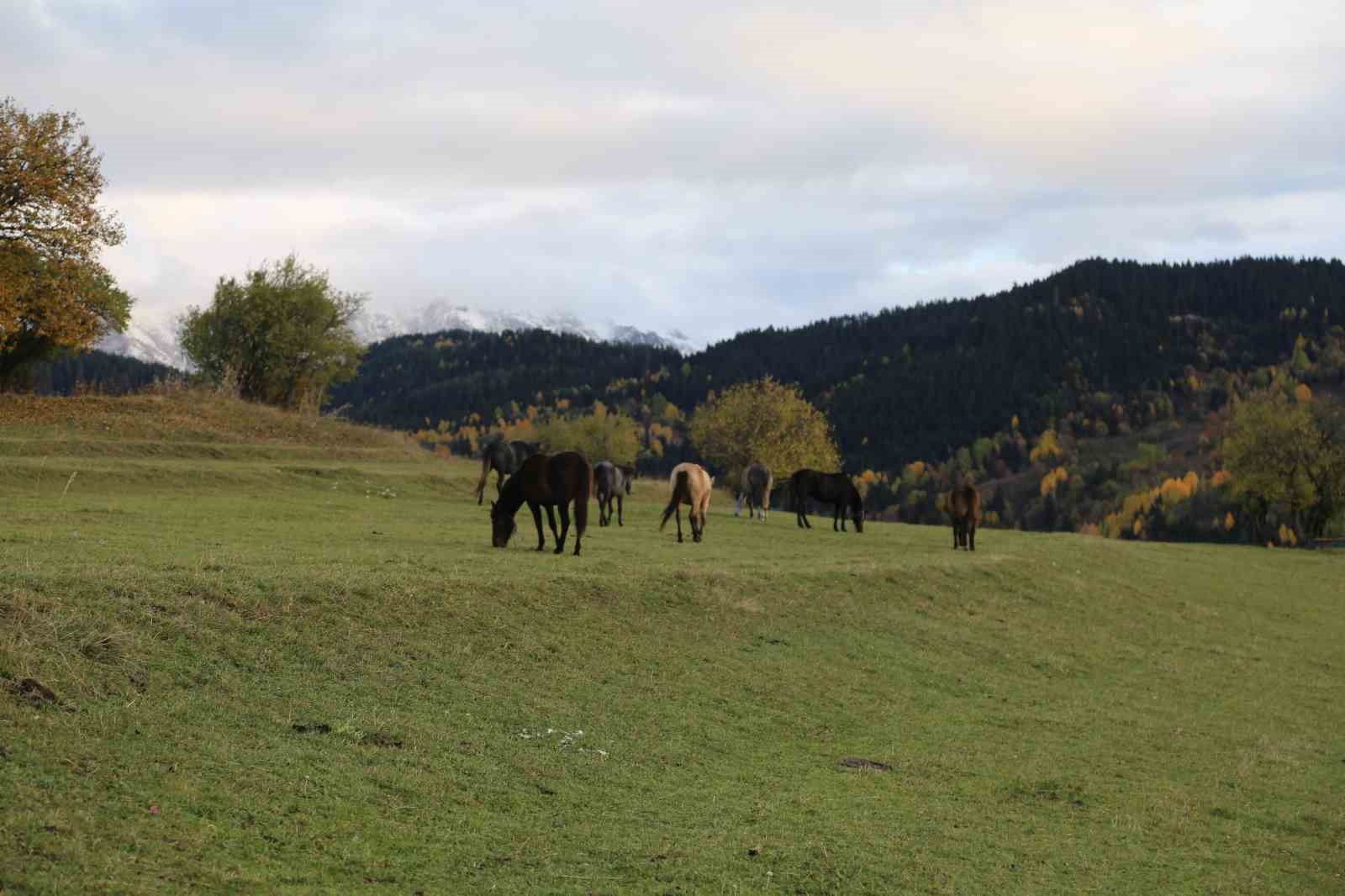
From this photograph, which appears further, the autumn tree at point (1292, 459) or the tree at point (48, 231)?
the autumn tree at point (1292, 459)

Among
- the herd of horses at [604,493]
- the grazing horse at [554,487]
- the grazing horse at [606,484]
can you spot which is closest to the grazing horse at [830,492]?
the herd of horses at [604,493]

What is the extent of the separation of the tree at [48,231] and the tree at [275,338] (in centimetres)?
1783

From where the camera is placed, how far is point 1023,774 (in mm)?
14188

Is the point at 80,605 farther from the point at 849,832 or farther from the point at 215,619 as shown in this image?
the point at 849,832

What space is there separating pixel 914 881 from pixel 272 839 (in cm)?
530

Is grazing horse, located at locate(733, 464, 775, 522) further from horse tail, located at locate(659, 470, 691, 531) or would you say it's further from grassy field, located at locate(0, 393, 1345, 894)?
grassy field, located at locate(0, 393, 1345, 894)

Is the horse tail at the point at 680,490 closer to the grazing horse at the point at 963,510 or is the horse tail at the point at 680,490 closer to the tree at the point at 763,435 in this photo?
the grazing horse at the point at 963,510

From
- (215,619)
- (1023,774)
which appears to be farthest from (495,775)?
(1023,774)

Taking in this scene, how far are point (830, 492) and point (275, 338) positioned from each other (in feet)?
124

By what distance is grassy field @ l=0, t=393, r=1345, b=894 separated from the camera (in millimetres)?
8859

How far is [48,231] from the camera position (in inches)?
1833

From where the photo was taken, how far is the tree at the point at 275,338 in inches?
2628

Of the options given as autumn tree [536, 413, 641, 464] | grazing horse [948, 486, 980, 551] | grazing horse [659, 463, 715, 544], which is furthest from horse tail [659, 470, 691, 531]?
autumn tree [536, 413, 641, 464]

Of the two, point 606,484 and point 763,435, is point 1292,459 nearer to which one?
point 763,435
